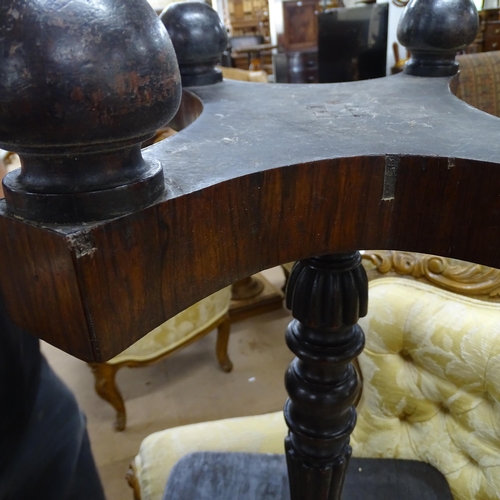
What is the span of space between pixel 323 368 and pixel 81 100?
37 centimetres

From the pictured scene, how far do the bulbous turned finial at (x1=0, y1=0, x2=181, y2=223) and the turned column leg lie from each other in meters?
0.25

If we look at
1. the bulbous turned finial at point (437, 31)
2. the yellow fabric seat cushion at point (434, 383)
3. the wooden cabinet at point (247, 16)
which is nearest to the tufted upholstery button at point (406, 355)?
the yellow fabric seat cushion at point (434, 383)

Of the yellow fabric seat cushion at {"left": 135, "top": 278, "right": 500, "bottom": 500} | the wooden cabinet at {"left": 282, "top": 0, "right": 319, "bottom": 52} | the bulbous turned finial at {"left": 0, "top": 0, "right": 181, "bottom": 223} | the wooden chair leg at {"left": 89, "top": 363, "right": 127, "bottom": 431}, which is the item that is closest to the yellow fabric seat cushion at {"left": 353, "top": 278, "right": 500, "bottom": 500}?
the yellow fabric seat cushion at {"left": 135, "top": 278, "right": 500, "bottom": 500}

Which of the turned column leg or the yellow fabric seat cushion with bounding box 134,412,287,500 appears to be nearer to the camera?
the turned column leg

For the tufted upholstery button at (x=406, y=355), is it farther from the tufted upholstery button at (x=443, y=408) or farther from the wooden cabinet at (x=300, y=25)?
the wooden cabinet at (x=300, y=25)

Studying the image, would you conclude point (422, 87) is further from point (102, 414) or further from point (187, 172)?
point (102, 414)

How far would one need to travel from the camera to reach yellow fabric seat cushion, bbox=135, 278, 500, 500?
0.76m

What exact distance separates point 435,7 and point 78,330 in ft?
1.62

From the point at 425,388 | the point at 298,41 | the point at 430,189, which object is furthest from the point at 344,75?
the point at 430,189

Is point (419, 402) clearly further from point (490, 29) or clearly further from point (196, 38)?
point (490, 29)

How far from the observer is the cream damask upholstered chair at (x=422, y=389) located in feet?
2.52

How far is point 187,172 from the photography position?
31 cm

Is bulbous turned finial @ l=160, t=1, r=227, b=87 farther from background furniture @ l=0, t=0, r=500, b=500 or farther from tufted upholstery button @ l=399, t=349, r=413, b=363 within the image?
tufted upholstery button @ l=399, t=349, r=413, b=363

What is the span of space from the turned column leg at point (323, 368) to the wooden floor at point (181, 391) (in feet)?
3.12
